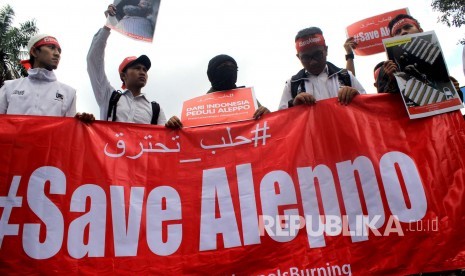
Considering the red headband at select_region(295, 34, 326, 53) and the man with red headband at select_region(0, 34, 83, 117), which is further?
the red headband at select_region(295, 34, 326, 53)

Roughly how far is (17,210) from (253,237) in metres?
1.72

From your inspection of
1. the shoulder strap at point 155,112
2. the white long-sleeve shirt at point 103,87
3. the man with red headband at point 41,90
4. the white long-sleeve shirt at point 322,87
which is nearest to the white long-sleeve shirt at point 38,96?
the man with red headband at point 41,90

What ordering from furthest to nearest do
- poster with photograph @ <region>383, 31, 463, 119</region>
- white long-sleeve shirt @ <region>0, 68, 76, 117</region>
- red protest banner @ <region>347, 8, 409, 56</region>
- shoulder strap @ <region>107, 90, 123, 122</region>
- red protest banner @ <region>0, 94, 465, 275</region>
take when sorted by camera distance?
1. red protest banner @ <region>347, 8, 409, 56</region>
2. shoulder strap @ <region>107, 90, 123, 122</region>
3. white long-sleeve shirt @ <region>0, 68, 76, 117</region>
4. poster with photograph @ <region>383, 31, 463, 119</region>
5. red protest banner @ <region>0, 94, 465, 275</region>

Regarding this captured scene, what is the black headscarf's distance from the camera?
3691 mm

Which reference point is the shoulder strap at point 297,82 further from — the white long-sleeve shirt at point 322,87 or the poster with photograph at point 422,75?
the poster with photograph at point 422,75

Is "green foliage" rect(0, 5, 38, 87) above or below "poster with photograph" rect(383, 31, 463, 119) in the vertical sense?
above

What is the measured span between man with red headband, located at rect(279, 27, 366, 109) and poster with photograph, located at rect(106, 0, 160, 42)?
1.42 metres

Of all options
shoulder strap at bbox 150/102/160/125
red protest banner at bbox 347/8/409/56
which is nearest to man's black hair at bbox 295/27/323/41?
red protest banner at bbox 347/8/409/56

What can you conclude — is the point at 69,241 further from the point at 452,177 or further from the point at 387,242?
the point at 452,177

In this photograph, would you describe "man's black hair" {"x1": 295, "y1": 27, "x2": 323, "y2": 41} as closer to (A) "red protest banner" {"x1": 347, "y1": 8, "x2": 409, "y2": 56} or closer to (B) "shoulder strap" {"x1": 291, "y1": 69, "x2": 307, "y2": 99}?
(B) "shoulder strap" {"x1": 291, "y1": 69, "x2": 307, "y2": 99}

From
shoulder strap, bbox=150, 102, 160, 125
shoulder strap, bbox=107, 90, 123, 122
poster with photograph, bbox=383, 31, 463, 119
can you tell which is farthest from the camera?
shoulder strap, bbox=150, 102, 160, 125

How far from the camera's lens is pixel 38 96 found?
3.27 meters

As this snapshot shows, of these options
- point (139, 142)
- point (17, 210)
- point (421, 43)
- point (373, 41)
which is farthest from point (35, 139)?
point (373, 41)

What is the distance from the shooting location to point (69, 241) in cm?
259
